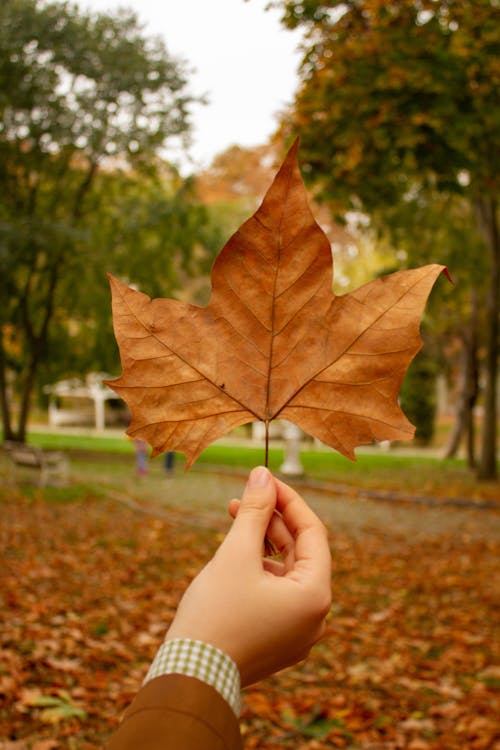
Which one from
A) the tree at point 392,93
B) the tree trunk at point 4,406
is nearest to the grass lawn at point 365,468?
the tree trunk at point 4,406

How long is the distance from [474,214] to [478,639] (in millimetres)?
12337

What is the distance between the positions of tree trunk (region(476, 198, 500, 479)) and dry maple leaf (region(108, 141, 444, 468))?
14025 millimetres

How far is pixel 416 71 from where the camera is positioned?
243 inches

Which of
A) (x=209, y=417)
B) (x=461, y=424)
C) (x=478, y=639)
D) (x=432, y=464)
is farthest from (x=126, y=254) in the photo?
(x=209, y=417)

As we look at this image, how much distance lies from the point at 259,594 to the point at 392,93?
662 centimetres

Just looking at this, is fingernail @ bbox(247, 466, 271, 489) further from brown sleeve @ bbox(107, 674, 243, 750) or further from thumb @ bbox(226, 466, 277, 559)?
brown sleeve @ bbox(107, 674, 243, 750)

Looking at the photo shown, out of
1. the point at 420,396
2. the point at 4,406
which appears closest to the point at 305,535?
the point at 4,406

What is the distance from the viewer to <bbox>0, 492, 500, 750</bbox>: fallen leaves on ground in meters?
4.08

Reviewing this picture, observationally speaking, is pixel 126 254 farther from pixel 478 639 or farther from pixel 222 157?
pixel 478 639

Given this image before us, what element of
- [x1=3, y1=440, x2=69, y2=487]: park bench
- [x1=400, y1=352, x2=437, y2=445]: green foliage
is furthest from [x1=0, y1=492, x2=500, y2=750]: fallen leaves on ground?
[x1=400, y1=352, x2=437, y2=445]: green foliage

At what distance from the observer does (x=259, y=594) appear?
3.45ft

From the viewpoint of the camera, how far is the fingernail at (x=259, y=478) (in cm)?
115

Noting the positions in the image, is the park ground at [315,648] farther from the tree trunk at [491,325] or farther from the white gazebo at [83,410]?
the white gazebo at [83,410]

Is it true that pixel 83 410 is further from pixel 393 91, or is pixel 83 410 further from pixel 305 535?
pixel 305 535
